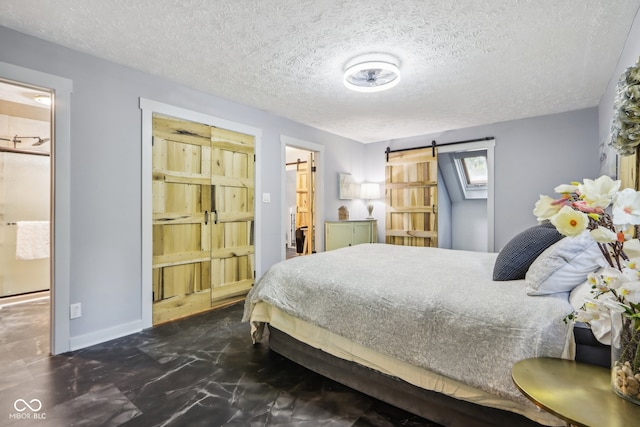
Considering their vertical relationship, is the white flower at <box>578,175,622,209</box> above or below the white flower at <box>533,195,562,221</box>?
above

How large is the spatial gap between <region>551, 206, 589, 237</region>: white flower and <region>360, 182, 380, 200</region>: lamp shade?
4555 millimetres

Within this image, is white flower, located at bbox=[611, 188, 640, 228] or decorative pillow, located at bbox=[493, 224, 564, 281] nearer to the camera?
white flower, located at bbox=[611, 188, 640, 228]

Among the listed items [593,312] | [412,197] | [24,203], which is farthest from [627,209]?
[24,203]

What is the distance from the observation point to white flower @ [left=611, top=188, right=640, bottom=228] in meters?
0.82

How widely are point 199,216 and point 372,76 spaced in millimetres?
2268

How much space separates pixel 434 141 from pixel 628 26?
286 cm

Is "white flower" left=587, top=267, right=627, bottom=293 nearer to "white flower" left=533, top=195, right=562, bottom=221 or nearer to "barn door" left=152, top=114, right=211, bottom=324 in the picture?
"white flower" left=533, top=195, right=562, bottom=221

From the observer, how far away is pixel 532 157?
4.17 m

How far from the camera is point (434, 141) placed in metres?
4.90

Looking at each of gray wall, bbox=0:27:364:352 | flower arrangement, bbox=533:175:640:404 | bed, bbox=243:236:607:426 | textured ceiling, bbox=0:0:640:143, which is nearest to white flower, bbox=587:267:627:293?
flower arrangement, bbox=533:175:640:404

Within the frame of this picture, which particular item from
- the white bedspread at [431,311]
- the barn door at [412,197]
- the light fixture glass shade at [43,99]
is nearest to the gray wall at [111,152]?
the light fixture glass shade at [43,99]

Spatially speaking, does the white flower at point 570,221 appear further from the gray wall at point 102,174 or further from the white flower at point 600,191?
the gray wall at point 102,174

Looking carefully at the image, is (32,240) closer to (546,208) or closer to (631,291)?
(546,208)

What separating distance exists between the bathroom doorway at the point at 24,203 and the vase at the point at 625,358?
15.5ft
